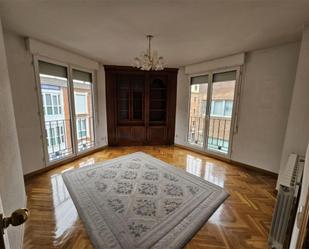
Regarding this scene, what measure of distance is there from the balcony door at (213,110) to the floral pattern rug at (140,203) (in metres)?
1.58

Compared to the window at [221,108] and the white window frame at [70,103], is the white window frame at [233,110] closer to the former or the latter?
the window at [221,108]

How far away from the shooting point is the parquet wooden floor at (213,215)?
1.53m

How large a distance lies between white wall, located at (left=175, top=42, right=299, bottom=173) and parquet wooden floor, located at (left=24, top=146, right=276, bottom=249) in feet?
1.36

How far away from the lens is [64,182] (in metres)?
2.61

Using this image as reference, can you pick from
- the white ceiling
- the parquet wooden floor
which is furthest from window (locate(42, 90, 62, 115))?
the parquet wooden floor

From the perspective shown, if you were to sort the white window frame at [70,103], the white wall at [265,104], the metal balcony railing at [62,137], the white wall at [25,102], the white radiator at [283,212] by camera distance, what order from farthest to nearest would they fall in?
1. the metal balcony railing at [62,137]
2. the white window frame at [70,103]
3. the white wall at [265,104]
4. the white wall at [25,102]
5. the white radiator at [283,212]

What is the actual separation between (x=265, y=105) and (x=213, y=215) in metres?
2.40

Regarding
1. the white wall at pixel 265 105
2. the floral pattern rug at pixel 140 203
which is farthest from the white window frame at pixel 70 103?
the white wall at pixel 265 105

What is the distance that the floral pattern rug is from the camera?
1.56 meters

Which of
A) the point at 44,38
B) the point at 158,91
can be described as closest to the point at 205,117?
the point at 158,91

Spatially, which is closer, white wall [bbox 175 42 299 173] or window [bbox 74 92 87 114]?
white wall [bbox 175 42 299 173]

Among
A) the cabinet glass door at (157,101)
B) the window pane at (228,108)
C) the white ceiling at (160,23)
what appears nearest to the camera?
the white ceiling at (160,23)

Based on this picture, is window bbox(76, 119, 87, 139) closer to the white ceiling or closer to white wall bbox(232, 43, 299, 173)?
the white ceiling

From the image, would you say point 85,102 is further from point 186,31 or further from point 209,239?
point 209,239
